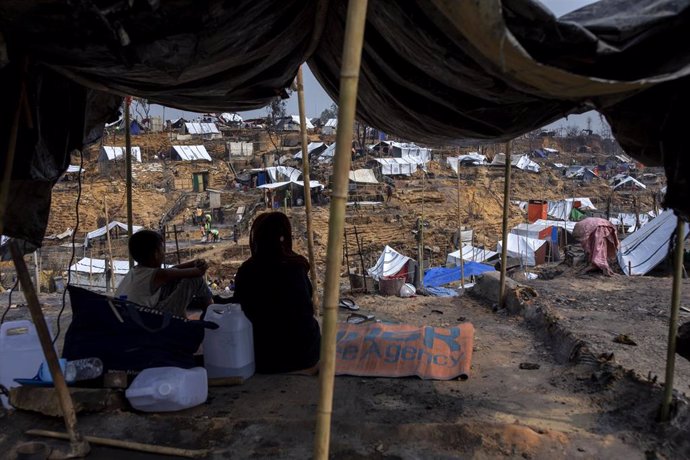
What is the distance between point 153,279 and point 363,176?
1035 inches

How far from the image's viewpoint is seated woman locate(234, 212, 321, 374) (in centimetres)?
378

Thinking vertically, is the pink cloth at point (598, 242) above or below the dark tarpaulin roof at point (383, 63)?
below

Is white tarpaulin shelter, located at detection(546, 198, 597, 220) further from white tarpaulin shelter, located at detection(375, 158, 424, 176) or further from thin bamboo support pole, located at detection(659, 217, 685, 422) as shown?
thin bamboo support pole, located at detection(659, 217, 685, 422)

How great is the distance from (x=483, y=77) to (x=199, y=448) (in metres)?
2.32

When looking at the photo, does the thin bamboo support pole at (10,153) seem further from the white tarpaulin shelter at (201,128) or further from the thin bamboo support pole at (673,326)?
the white tarpaulin shelter at (201,128)

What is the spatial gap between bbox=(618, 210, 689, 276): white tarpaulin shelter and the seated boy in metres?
9.86

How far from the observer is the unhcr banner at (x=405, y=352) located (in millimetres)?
4039

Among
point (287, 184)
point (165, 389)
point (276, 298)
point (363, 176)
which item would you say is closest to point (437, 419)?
point (276, 298)

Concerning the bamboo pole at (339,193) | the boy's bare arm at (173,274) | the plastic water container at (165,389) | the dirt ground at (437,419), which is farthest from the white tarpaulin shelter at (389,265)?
the bamboo pole at (339,193)

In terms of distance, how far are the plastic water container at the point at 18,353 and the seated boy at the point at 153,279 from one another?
0.63 metres

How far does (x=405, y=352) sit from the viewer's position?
4223 millimetres

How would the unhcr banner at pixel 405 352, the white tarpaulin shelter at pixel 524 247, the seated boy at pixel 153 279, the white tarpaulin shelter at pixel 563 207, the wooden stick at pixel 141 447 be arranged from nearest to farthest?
the wooden stick at pixel 141 447, the seated boy at pixel 153 279, the unhcr banner at pixel 405 352, the white tarpaulin shelter at pixel 524 247, the white tarpaulin shelter at pixel 563 207

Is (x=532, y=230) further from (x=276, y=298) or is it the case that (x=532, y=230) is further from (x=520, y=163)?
(x=520, y=163)

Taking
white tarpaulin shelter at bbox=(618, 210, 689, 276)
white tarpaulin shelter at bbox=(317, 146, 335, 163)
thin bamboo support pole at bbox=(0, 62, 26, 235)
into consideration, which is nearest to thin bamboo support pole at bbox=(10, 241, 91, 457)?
thin bamboo support pole at bbox=(0, 62, 26, 235)
